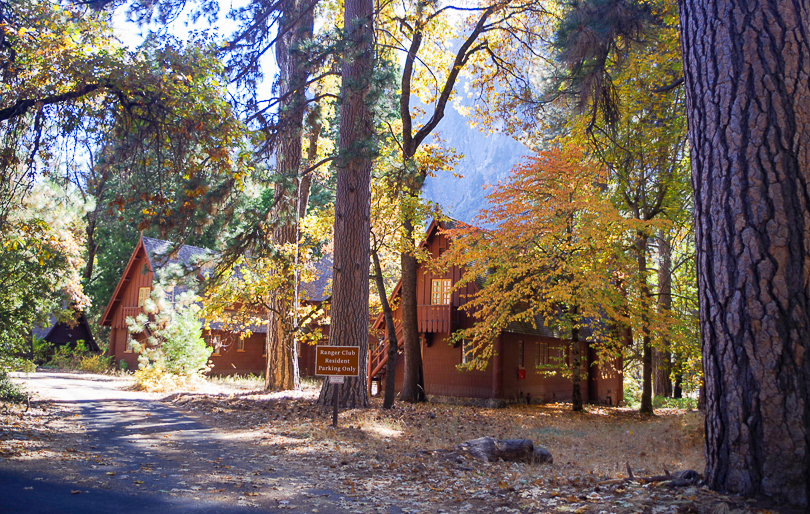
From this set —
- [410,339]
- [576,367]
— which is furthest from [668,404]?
[410,339]

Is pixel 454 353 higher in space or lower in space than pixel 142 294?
lower

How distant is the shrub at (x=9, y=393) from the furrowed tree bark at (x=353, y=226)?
6911 mm

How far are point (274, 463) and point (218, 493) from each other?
1.98 meters

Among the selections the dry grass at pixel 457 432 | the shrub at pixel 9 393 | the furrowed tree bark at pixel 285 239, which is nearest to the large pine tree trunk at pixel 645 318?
the dry grass at pixel 457 432

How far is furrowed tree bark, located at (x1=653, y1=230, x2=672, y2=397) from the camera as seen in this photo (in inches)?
800

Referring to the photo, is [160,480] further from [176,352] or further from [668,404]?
[668,404]

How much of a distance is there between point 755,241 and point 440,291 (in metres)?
19.4

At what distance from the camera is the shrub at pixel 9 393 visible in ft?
44.4

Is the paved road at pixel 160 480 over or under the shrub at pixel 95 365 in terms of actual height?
over

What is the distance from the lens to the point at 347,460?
27.8ft

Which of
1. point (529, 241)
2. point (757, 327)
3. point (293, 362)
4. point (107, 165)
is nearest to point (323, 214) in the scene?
point (293, 362)

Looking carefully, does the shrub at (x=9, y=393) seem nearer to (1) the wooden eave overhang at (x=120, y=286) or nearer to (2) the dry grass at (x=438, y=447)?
(2) the dry grass at (x=438, y=447)

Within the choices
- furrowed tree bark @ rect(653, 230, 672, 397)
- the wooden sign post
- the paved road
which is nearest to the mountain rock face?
furrowed tree bark @ rect(653, 230, 672, 397)

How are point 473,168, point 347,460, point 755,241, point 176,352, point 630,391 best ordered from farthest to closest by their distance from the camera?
point 473,168
point 630,391
point 176,352
point 347,460
point 755,241
